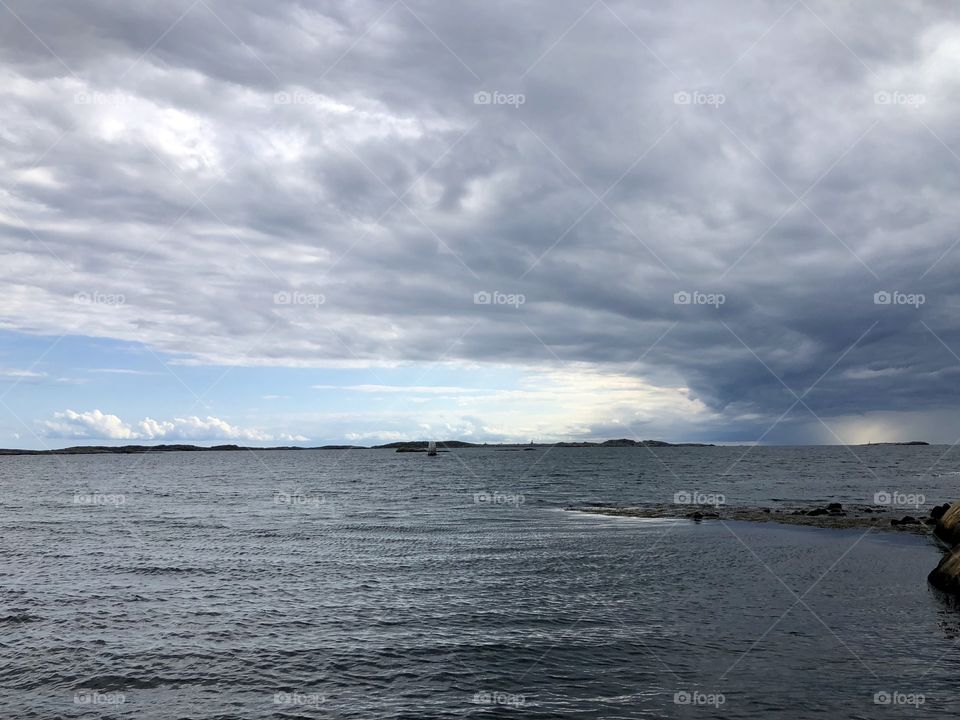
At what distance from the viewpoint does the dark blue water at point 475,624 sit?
52.6 feet

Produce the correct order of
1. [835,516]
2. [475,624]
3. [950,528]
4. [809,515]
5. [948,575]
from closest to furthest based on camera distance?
[475,624] < [948,575] < [950,528] < [835,516] < [809,515]

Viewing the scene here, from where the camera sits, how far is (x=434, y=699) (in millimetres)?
15953

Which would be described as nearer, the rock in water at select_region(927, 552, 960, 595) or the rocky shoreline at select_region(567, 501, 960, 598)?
the rock in water at select_region(927, 552, 960, 595)

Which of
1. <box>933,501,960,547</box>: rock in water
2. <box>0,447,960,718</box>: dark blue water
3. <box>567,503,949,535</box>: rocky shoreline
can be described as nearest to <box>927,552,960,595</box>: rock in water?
<box>0,447,960,718</box>: dark blue water

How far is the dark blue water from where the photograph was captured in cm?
1603

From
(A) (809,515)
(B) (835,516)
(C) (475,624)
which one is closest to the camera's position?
(C) (475,624)

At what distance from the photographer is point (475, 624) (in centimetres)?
2242

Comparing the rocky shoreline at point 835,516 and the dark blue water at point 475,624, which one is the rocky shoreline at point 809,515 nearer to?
the rocky shoreline at point 835,516

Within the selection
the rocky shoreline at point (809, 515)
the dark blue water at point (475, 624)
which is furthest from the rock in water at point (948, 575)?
the rocky shoreline at point (809, 515)

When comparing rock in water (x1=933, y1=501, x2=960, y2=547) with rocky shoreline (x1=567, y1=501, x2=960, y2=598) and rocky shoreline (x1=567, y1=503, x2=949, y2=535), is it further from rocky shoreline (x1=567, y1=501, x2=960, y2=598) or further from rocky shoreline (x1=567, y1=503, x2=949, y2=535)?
rocky shoreline (x1=567, y1=503, x2=949, y2=535)

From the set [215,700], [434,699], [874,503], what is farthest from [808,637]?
[874,503]

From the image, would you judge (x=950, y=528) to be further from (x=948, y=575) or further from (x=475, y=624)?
(x=475, y=624)

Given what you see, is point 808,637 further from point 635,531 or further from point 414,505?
point 414,505

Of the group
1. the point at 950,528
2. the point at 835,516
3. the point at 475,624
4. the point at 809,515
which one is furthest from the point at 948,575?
the point at 809,515
